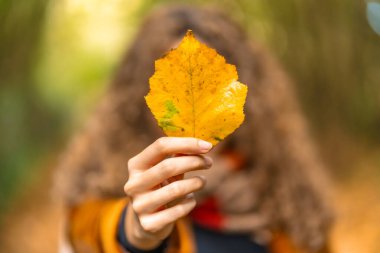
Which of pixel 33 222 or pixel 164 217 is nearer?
pixel 164 217

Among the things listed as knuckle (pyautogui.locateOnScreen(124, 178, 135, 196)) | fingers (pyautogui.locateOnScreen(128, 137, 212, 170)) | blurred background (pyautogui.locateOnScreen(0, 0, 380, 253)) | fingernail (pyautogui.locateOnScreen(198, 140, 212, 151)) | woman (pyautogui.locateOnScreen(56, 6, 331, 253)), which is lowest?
knuckle (pyautogui.locateOnScreen(124, 178, 135, 196))

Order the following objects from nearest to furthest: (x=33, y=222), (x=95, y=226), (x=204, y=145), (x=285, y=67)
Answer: (x=204, y=145) → (x=95, y=226) → (x=285, y=67) → (x=33, y=222)

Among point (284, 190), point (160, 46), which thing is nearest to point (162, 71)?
point (160, 46)

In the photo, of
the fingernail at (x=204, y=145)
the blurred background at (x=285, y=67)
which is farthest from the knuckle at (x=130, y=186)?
the blurred background at (x=285, y=67)

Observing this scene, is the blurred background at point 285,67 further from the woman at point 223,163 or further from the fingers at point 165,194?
the fingers at point 165,194

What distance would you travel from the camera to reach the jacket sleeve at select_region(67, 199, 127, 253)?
72cm

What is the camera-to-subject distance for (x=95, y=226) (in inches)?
37.5

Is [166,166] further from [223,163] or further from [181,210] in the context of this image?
[223,163]

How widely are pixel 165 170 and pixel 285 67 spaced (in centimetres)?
215

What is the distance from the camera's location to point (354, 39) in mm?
2318

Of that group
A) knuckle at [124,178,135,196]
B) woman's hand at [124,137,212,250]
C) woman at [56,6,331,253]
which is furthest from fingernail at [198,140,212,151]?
woman at [56,6,331,253]

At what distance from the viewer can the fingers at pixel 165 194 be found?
1.71 ft

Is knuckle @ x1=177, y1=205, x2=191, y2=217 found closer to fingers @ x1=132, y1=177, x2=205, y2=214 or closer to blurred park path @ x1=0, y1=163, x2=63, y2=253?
fingers @ x1=132, y1=177, x2=205, y2=214

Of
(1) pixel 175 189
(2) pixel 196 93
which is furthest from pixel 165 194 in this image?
(2) pixel 196 93
